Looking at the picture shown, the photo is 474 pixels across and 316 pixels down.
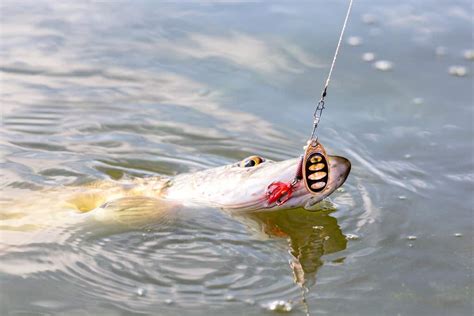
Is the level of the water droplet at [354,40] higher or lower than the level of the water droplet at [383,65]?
higher

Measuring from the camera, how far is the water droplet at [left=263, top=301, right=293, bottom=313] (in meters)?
4.48

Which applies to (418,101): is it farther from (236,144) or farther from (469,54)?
(236,144)

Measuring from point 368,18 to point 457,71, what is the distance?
1212 mm

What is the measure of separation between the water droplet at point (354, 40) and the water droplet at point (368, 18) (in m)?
0.37

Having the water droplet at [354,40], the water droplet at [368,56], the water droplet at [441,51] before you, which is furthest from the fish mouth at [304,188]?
the water droplet at [441,51]

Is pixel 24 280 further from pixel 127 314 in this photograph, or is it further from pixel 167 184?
pixel 167 184

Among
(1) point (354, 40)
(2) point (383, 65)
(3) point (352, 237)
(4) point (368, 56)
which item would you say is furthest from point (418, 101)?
(3) point (352, 237)

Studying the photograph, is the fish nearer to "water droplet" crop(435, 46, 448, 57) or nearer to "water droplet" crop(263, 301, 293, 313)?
"water droplet" crop(263, 301, 293, 313)

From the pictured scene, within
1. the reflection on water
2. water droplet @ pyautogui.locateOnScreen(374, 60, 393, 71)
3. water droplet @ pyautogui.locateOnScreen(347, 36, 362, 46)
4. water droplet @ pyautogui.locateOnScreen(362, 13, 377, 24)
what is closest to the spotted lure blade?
the reflection on water

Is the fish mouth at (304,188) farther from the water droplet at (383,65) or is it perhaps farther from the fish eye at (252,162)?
the water droplet at (383,65)

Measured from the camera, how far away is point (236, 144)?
21.7 feet

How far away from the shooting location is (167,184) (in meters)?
5.80

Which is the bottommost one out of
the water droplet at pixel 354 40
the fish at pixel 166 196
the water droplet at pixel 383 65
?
the fish at pixel 166 196

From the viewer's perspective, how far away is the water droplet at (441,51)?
26.2 feet
